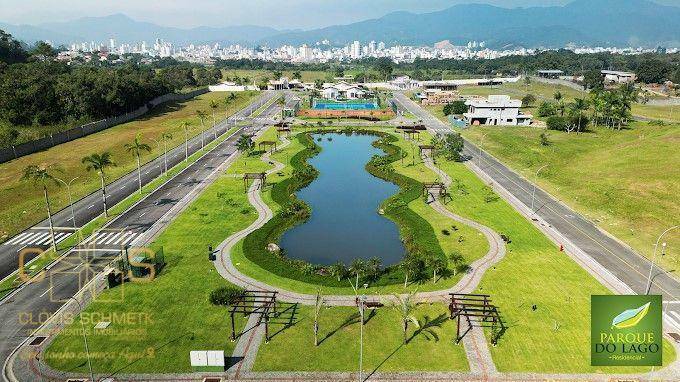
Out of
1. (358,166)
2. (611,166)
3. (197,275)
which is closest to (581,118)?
(611,166)

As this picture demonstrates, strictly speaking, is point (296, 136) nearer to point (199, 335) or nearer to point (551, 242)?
point (551, 242)

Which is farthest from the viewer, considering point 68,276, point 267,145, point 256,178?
point 267,145

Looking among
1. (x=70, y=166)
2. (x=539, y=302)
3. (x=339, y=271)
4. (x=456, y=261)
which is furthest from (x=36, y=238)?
(x=539, y=302)

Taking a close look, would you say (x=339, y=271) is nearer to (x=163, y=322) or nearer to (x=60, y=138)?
(x=163, y=322)

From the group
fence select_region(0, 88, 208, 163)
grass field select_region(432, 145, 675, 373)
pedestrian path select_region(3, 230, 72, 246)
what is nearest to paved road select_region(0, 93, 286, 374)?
pedestrian path select_region(3, 230, 72, 246)

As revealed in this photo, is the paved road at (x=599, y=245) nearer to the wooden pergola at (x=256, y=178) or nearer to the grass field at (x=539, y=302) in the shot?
the grass field at (x=539, y=302)

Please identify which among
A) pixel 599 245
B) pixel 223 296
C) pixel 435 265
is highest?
pixel 435 265

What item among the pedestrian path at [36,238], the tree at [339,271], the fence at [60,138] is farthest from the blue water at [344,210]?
the fence at [60,138]
